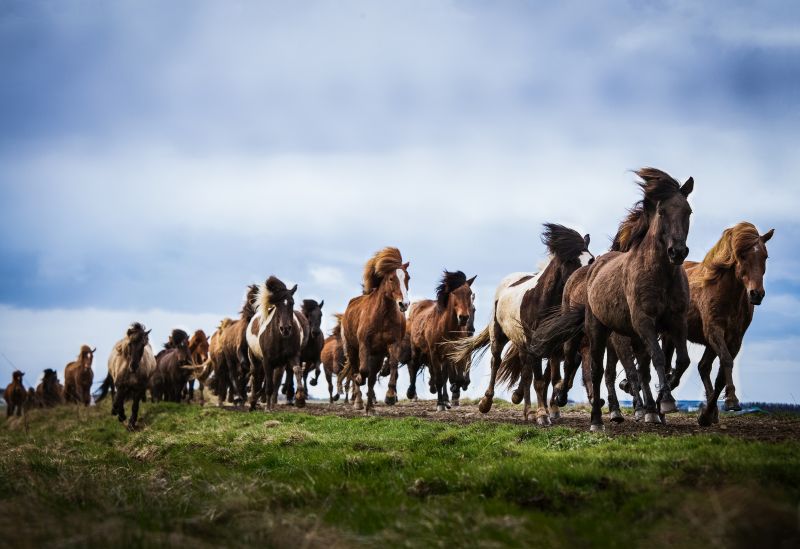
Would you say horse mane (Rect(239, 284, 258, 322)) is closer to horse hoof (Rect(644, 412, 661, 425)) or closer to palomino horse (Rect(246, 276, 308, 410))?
palomino horse (Rect(246, 276, 308, 410))

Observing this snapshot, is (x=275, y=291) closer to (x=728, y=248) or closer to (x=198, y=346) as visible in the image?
(x=728, y=248)

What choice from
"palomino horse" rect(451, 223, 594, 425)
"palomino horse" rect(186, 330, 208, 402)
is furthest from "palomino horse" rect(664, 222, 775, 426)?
"palomino horse" rect(186, 330, 208, 402)

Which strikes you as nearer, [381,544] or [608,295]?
A: [381,544]

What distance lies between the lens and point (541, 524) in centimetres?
507

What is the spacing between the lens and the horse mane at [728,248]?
1169 cm

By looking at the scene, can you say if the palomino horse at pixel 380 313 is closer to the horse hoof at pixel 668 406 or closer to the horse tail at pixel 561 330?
the horse tail at pixel 561 330

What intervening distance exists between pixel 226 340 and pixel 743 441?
21.9 m

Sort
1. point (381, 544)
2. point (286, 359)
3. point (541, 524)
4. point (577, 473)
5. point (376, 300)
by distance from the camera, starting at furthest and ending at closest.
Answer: point (286, 359) → point (376, 300) → point (577, 473) → point (541, 524) → point (381, 544)

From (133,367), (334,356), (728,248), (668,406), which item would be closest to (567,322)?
(668,406)

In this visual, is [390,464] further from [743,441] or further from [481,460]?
[743,441]

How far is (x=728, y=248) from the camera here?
39.7 feet

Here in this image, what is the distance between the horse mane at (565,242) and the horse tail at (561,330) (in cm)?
164

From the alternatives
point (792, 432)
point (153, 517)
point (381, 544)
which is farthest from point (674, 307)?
point (153, 517)

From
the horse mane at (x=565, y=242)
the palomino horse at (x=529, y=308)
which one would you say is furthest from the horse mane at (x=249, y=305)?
the horse mane at (x=565, y=242)
